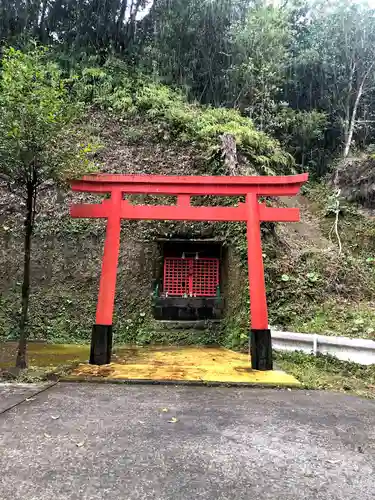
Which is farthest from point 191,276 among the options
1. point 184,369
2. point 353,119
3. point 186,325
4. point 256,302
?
point 353,119

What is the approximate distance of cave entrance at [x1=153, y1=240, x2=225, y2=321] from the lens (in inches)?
372

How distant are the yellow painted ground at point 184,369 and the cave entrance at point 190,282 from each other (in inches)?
64.7

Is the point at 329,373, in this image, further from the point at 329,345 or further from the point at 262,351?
the point at 262,351

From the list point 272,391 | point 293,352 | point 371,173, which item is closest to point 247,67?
point 371,173

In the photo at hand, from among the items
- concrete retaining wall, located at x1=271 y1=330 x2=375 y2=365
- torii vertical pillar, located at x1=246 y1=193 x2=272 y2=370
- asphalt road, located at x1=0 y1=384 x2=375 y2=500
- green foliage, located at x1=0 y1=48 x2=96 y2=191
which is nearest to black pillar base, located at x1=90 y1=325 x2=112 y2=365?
asphalt road, located at x1=0 y1=384 x2=375 y2=500

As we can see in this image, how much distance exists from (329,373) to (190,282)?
179 inches

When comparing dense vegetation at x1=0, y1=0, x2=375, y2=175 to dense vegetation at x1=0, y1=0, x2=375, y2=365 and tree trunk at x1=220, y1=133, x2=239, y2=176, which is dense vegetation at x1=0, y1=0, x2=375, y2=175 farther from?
tree trunk at x1=220, y1=133, x2=239, y2=176

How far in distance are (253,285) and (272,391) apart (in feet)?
6.14

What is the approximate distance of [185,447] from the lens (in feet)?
9.57

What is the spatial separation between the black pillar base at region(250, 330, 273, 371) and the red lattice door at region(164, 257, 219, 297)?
3.75 m

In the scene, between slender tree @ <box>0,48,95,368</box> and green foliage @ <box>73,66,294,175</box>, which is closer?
slender tree @ <box>0,48,95,368</box>

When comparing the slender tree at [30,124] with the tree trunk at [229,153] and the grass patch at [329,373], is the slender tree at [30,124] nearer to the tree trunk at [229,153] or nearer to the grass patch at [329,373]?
the grass patch at [329,373]

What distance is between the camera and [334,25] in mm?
16750

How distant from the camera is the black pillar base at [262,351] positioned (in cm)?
593
